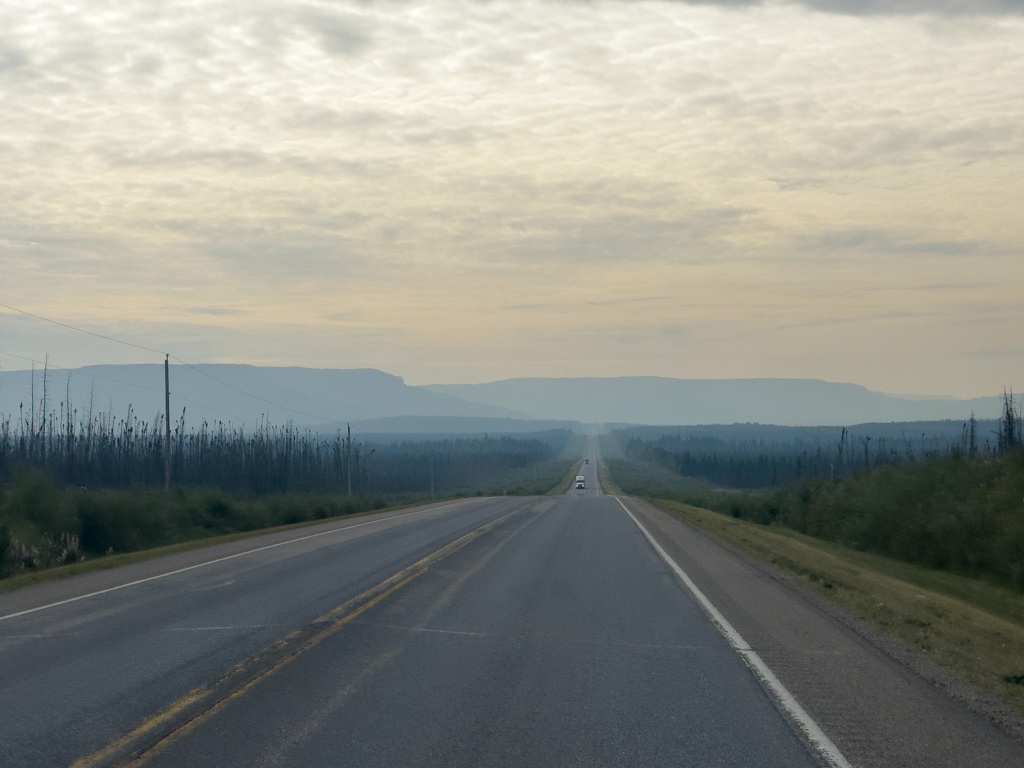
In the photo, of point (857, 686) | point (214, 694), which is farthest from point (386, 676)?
point (857, 686)

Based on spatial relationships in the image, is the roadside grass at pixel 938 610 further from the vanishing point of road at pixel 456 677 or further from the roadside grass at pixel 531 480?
the roadside grass at pixel 531 480

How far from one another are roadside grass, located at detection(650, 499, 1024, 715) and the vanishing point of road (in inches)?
26.4

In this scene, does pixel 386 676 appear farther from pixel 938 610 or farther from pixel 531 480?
pixel 531 480

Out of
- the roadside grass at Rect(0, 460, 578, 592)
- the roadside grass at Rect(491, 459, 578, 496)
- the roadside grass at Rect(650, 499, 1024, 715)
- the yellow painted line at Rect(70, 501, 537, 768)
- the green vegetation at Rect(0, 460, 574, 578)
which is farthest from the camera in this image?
the roadside grass at Rect(491, 459, 578, 496)

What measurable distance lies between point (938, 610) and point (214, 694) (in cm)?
1115

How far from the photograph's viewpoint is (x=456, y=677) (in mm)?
7969

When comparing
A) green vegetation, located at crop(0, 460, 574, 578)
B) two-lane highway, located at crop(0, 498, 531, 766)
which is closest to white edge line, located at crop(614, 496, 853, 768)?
two-lane highway, located at crop(0, 498, 531, 766)

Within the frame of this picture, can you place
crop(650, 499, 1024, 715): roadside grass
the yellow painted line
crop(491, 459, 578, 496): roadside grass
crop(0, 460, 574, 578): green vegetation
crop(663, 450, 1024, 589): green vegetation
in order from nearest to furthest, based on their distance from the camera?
the yellow painted line < crop(650, 499, 1024, 715): roadside grass < crop(0, 460, 574, 578): green vegetation < crop(663, 450, 1024, 589): green vegetation < crop(491, 459, 578, 496): roadside grass

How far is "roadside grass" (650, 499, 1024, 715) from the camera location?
8734 millimetres

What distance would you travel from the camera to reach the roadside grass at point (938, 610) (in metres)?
8.73

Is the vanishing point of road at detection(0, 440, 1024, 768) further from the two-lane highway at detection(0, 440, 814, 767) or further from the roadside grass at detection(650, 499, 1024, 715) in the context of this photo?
the roadside grass at detection(650, 499, 1024, 715)

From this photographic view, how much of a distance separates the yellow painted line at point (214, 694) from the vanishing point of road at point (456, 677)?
24 millimetres

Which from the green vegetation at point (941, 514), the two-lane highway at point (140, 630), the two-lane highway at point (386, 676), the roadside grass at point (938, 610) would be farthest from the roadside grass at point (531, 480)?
the two-lane highway at point (386, 676)

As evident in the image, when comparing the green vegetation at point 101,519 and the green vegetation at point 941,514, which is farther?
the green vegetation at point 941,514
